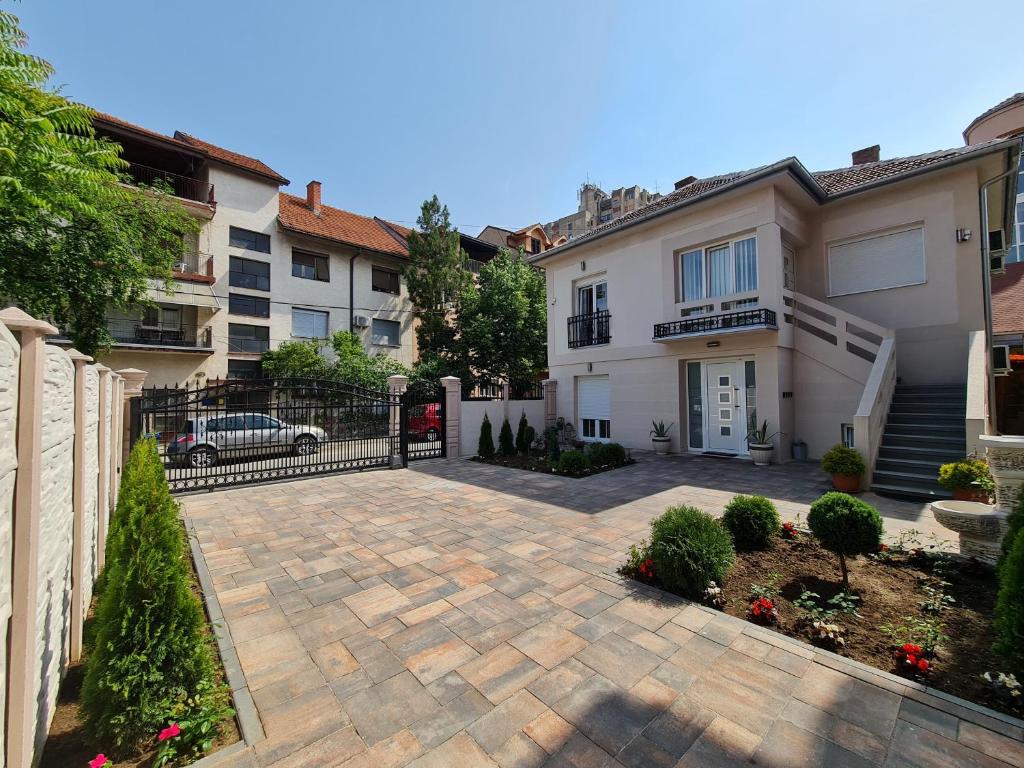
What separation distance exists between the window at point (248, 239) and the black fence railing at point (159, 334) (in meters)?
4.18

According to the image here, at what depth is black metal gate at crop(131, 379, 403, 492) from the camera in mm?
7895

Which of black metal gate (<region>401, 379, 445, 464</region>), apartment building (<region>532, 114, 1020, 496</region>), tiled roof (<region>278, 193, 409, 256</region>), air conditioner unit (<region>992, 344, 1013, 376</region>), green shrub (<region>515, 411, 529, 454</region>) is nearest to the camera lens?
apartment building (<region>532, 114, 1020, 496</region>)

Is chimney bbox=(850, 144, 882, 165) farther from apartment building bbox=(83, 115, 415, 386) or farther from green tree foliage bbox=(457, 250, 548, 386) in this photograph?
apartment building bbox=(83, 115, 415, 386)

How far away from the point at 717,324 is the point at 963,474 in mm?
5033

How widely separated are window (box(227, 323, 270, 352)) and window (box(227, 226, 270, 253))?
3.64 metres

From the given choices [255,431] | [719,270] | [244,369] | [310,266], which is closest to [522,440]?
[255,431]

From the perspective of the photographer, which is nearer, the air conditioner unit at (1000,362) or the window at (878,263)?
the window at (878,263)

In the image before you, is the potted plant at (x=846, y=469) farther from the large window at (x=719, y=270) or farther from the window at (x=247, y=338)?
the window at (x=247, y=338)

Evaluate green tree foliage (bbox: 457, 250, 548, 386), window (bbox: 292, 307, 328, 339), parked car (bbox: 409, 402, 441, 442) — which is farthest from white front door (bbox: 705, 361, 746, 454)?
window (bbox: 292, 307, 328, 339)

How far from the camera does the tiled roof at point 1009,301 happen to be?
43.5 ft

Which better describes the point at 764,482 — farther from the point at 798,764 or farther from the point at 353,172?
the point at 353,172

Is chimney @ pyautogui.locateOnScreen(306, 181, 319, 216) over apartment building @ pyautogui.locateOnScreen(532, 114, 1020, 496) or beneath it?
over

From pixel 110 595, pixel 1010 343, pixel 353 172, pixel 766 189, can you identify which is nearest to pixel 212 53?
pixel 353 172

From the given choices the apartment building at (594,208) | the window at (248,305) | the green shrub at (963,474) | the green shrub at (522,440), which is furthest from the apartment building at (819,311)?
the apartment building at (594,208)
